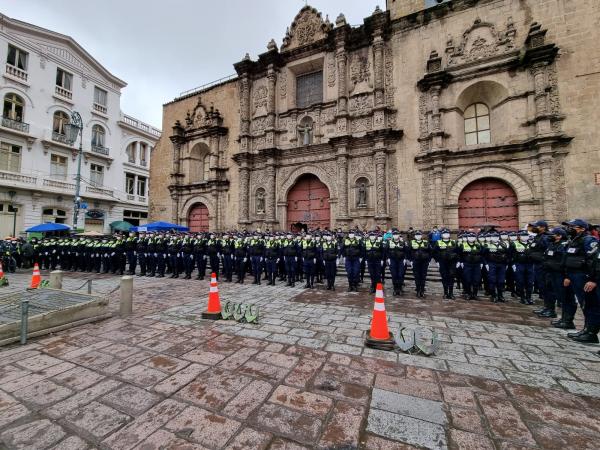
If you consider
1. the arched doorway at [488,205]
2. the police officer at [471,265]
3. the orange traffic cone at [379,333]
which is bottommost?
→ the orange traffic cone at [379,333]

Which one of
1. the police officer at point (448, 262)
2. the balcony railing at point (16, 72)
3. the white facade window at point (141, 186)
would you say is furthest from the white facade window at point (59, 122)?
the police officer at point (448, 262)

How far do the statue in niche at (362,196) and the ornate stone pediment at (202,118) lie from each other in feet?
38.9

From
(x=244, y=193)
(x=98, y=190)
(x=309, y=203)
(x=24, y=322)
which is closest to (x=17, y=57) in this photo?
(x=98, y=190)

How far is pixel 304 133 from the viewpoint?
662 inches

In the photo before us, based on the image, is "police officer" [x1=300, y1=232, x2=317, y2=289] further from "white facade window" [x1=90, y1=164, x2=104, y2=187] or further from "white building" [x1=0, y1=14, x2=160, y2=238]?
"white facade window" [x1=90, y1=164, x2=104, y2=187]

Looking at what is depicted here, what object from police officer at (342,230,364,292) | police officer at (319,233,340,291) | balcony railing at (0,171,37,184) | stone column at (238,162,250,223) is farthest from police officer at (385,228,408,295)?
balcony railing at (0,171,37,184)

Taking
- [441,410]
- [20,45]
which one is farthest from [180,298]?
[20,45]

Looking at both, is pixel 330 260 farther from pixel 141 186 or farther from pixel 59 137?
pixel 141 186

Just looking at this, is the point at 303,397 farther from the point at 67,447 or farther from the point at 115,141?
the point at 115,141

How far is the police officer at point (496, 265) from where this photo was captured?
695 cm

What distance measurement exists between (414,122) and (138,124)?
94.2 ft

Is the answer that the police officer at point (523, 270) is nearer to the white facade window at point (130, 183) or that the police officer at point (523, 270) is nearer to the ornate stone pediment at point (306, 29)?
the ornate stone pediment at point (306, 29)

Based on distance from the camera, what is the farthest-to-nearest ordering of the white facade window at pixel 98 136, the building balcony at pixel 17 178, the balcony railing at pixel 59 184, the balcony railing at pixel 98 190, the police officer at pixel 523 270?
the white facade window at pixel 98 136 → the balcony railing at pixel 98 190 → the balcony railing at pixel 59 184 → the building balcony at pixel 17 178 → the police officer at pixel 523 270

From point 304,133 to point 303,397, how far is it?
1608 centimetres
